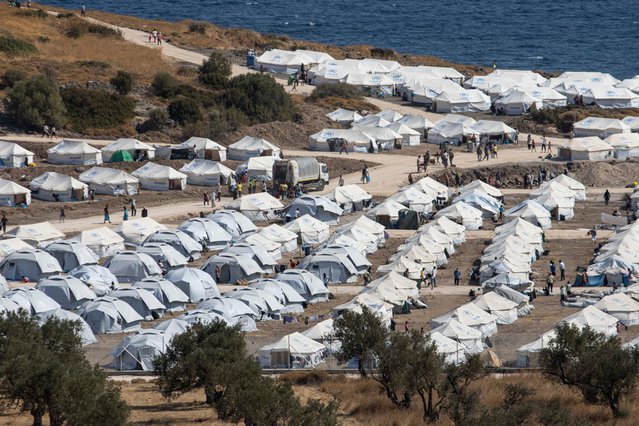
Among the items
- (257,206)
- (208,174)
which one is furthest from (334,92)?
(257,206)

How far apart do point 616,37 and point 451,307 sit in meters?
135

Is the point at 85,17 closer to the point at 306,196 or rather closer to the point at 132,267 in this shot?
the point at 306,196

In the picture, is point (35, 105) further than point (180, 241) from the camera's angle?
Yes

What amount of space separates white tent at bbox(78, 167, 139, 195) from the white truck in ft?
28.8

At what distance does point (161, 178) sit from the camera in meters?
87.6

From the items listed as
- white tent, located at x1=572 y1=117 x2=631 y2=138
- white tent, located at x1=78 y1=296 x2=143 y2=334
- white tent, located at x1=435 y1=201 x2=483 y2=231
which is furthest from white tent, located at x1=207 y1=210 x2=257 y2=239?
white tent, located at x1=572 y1=117 x2=631 y2=138

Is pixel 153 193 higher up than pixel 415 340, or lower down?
lower down

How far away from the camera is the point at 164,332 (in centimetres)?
5838

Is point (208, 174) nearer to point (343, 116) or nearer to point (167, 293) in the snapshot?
point (343, 116)

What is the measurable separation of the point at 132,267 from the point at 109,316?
7.96 m

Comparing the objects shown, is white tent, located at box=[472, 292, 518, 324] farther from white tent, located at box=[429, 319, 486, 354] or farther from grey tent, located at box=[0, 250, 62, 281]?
grey tent, located at box=[0, 250, 62, 281]

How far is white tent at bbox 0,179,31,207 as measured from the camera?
271ft

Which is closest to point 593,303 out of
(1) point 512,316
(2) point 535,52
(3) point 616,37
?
(1) point 512,316

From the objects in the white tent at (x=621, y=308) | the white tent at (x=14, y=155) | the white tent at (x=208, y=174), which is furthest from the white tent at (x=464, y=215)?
the white tent at (x=14, y=155)
